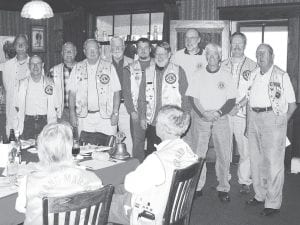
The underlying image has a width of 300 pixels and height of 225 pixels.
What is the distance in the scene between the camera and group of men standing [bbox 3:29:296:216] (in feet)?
13.7

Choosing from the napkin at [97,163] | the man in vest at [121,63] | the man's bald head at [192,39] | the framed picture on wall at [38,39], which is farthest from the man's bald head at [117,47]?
the framed picture on wall at [38,39]

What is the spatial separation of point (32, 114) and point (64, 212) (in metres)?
2.76

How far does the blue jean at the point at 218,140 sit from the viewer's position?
4.59m

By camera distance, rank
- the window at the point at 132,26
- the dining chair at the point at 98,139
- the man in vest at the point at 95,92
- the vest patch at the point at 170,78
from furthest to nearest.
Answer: the window at the point at 132,26 → the man in vest at the point at 95,92 → the vest patch at the point at 170,78 → the dining chair at the point at 98,139

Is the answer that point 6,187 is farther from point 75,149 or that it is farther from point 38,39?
point 38,39

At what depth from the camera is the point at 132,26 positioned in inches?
301

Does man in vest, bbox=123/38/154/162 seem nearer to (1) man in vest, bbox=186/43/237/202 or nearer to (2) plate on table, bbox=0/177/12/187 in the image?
(1) man in vest, bbox=186/43/237/202

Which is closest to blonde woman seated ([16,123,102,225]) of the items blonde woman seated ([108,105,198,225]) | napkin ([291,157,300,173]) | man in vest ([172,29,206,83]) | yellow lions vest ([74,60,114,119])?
blonde woman seated ([108,105,198,225])

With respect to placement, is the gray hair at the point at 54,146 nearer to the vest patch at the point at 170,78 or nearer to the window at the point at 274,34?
the vest patch at the point at 170,78

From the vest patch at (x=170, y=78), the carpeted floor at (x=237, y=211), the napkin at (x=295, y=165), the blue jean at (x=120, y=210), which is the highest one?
the vest patch at (x=170, y=78)

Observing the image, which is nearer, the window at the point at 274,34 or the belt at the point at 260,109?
the belt at the point at 260,109

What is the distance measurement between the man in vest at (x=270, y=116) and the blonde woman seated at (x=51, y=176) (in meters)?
2.44

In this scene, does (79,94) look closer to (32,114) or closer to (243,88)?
(32,114)

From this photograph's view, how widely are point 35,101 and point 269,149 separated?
2.41 m
